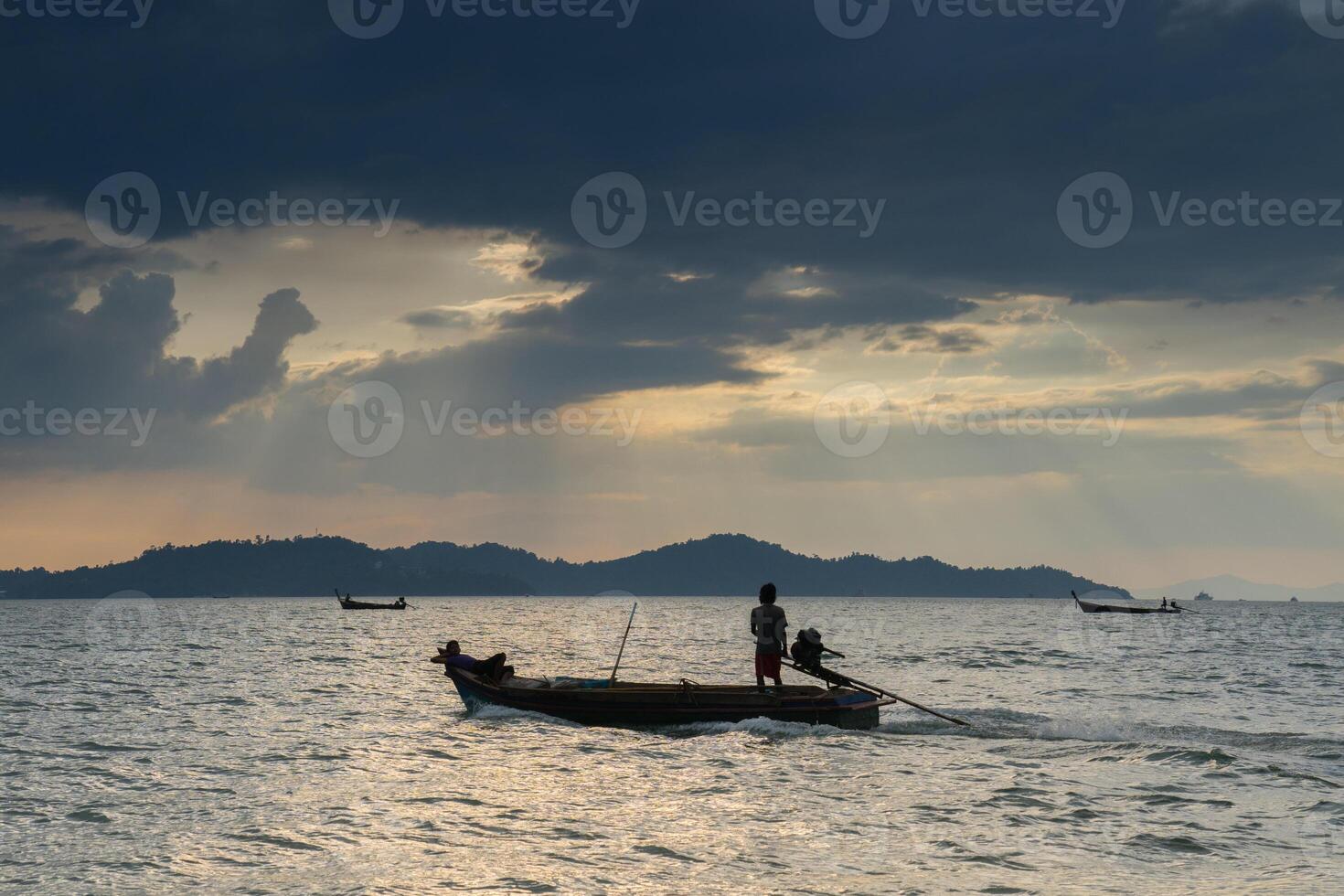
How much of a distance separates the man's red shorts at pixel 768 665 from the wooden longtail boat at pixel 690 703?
507mm

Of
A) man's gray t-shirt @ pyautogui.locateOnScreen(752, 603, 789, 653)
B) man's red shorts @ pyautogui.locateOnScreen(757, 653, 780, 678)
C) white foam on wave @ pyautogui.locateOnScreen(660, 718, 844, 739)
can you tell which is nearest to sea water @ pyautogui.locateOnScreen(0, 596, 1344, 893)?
white foam on wave @ pyautogui.locateOnScreen(660, 718, 844, 739)

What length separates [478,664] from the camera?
29.3 meters

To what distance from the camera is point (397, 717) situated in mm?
30812

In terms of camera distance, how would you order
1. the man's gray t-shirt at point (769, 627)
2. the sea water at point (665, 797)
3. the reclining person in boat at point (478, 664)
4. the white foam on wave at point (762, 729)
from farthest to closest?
the reclining person in boat at point (478, 664)
the man's gray t-shirt at point (769, 627)
the white foam on wave at point (762, 729)
the sea water at point (665, 797)

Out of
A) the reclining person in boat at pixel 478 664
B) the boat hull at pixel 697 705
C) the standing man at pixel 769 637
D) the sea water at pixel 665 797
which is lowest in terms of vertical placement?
the sea water at pixel 665 797

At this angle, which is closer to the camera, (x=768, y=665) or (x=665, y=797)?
(x=665, y=797)

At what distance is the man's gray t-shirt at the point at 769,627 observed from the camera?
25.3m

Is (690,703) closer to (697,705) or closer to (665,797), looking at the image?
(697,705)

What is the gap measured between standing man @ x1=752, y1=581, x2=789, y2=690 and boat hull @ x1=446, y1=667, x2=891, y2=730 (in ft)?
2.19

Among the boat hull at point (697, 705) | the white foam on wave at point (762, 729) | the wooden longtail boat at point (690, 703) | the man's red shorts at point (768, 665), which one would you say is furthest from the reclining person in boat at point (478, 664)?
the man's red shorts at point (768, 665)

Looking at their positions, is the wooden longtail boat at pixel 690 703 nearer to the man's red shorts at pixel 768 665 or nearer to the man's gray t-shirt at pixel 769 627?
the man's red shorts at pixel 768 665

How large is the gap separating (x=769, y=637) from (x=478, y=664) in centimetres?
856

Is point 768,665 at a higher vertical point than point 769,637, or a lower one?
lower

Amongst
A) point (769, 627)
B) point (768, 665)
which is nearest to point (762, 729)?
point (768, 665)
